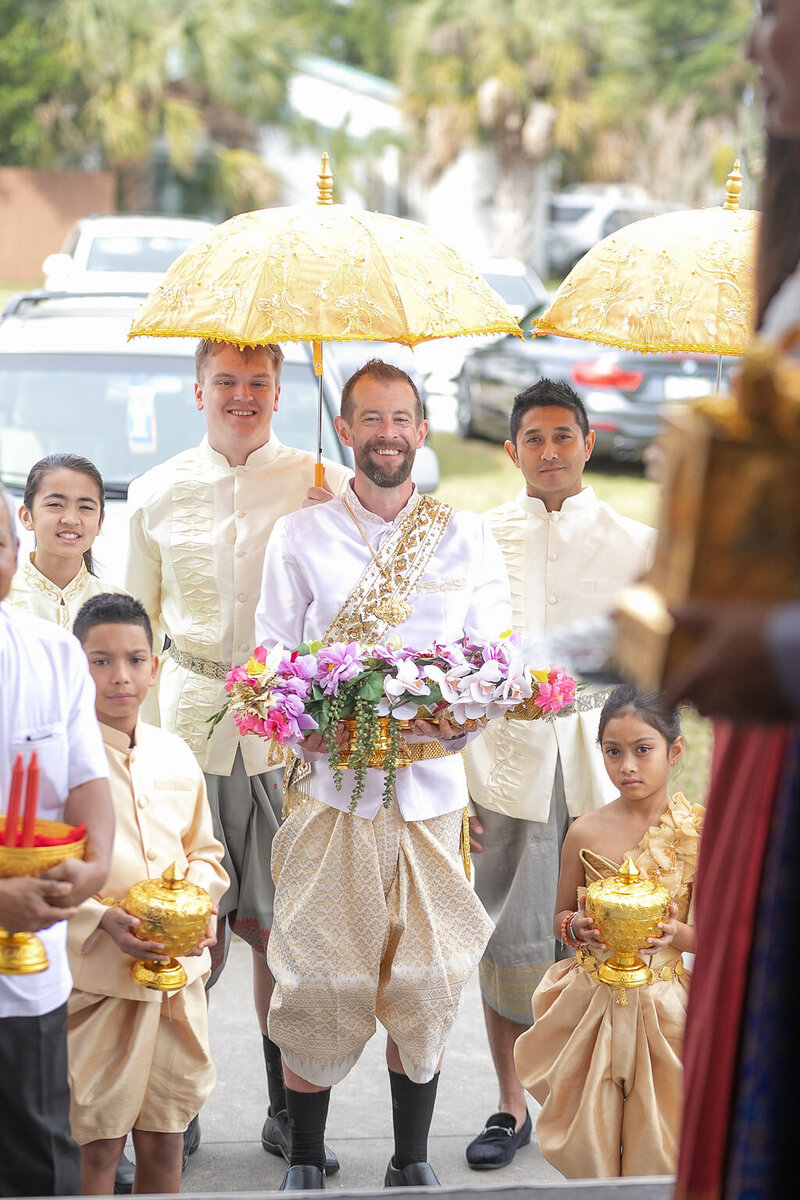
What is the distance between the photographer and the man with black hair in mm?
4105

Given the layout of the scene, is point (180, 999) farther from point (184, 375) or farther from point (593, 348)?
point (593, 348)

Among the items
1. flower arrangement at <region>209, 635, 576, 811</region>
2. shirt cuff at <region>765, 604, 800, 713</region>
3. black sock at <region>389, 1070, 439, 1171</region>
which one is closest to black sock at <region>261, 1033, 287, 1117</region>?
black sock at <region>389, 1070, 439, 1171</region>

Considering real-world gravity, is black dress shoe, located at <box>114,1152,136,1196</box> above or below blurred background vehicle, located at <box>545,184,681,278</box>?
below

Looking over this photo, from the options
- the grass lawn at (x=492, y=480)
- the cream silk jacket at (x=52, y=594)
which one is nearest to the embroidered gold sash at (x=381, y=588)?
the cream silk jacket at (x=52, y=594)

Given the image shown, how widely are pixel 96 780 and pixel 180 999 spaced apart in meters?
0.92

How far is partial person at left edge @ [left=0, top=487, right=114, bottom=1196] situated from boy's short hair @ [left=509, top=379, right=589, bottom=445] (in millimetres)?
1847

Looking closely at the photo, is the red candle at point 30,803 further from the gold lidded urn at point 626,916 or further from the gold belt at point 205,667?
the gold belt at point 205,667

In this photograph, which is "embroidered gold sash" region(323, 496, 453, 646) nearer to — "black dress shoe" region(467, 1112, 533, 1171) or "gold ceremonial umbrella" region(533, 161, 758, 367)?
"gold ceremonial umbrella" region(533, 161, 758, 367)

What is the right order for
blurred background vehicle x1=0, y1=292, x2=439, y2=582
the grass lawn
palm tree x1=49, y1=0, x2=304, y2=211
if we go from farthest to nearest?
palm tree x1=49, y1=0, x2=304, y2=211, the grass lawn, blurred background vehicle x1=0, y1=292, x2=439, y2=582

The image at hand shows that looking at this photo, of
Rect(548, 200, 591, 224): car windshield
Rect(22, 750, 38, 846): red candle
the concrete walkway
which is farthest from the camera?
Rect(548, 200, 591, 224): car windshield

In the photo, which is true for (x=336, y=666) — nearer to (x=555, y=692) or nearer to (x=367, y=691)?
(x=367, y=691)

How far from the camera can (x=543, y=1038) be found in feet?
11.8

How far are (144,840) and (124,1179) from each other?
1025 mm

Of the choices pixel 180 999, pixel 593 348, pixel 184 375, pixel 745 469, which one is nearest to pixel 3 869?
pixel 180 999
